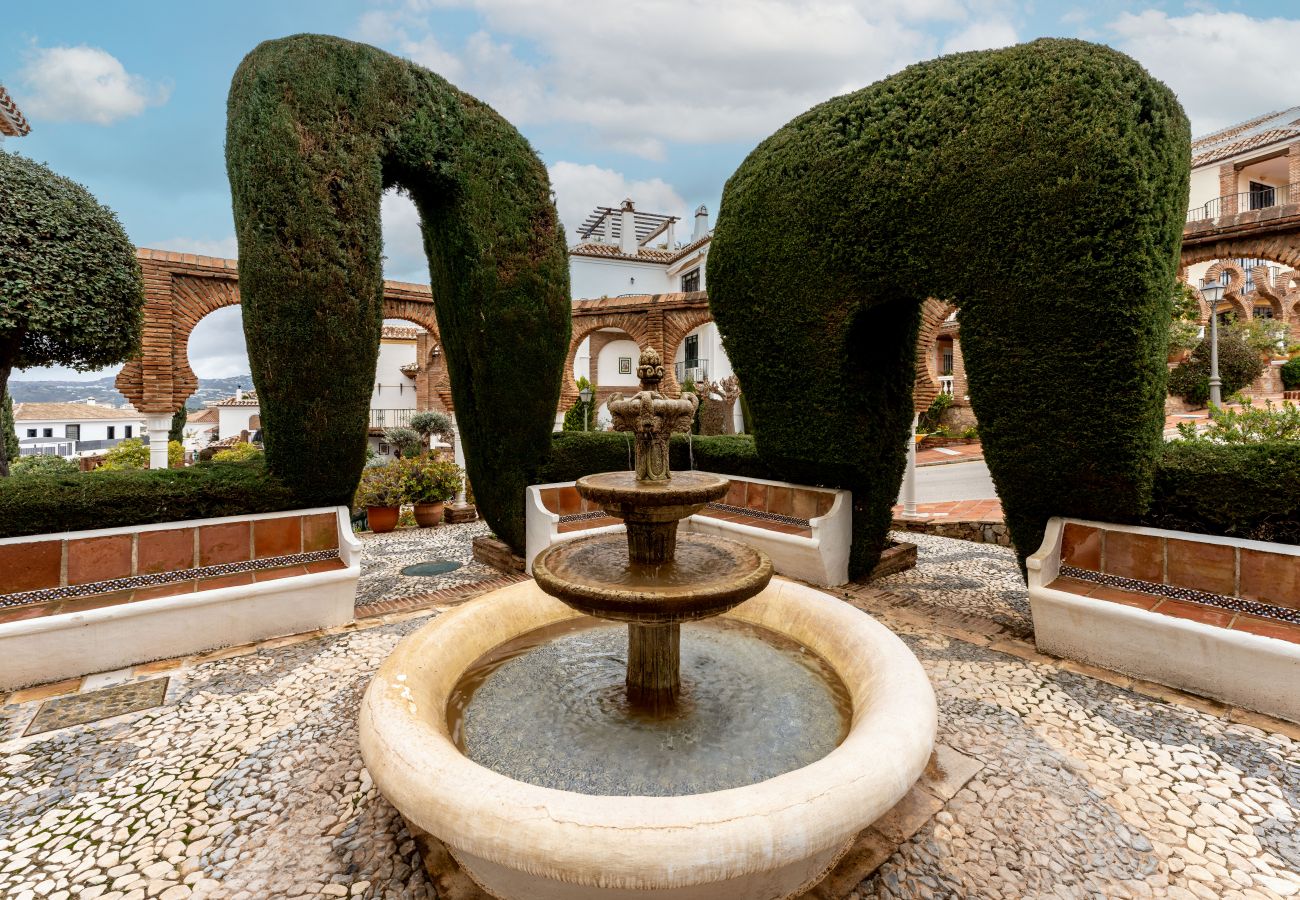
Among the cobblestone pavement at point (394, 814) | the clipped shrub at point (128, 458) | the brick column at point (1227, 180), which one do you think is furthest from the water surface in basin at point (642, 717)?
the brick column at point (1227, 180)

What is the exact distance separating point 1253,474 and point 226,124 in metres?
8.52

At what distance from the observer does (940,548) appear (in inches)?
296

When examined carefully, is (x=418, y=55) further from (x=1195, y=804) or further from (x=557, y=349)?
(x=1195, y=804)

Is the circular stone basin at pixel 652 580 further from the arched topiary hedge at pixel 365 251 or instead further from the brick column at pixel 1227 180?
the brick column at pixel 1227 180

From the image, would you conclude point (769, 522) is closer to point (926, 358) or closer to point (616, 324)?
point (926, 358)

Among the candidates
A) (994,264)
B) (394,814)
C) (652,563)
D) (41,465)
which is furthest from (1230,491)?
(41,465)

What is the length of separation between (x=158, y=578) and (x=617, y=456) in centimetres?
458

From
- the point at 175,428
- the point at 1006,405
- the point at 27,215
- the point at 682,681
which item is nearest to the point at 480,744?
the point at 682,681

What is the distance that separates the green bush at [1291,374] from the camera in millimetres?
16719

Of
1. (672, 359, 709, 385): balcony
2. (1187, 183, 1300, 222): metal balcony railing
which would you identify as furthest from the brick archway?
(1187, 183, 1300, 222): metal balcony railing

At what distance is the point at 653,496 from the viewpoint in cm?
258

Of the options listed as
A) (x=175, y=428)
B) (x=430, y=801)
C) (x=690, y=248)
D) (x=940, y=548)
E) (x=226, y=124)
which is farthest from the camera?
(x=690, y=248)

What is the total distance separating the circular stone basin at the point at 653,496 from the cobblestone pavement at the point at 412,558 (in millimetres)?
3961

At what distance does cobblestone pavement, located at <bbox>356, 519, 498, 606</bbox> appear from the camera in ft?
19.6
